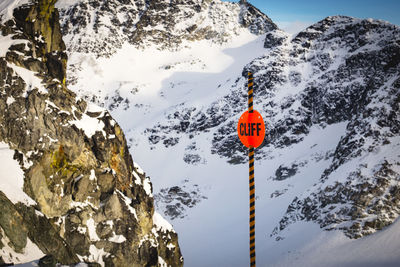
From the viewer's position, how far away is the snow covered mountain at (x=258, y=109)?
4344 cm

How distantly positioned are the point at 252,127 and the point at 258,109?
3777 inches

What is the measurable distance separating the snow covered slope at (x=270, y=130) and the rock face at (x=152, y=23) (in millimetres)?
1822

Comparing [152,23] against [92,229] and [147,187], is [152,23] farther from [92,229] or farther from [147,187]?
[92,229]

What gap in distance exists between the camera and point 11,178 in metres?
22.1

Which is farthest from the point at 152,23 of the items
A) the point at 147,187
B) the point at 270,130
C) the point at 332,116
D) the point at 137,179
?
the point at 137,179

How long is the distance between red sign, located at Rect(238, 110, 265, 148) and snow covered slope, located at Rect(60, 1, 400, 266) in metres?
25.0

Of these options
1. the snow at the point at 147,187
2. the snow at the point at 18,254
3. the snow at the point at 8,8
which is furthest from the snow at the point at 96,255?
the snow at the point at 8,8

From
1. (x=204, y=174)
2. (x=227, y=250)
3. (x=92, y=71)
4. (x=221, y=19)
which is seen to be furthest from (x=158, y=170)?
(x=221, y=19)

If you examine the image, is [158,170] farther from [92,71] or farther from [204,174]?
[92,71]

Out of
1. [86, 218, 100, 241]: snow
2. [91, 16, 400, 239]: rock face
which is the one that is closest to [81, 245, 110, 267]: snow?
[86, 218, 100, 241]: snow

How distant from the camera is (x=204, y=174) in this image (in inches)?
3920

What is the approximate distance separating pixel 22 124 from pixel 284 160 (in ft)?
241

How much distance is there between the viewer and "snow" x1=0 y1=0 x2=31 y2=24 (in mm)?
26875

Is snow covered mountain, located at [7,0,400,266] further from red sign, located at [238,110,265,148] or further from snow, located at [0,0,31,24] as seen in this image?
snow, located at [0,0,31,24]
